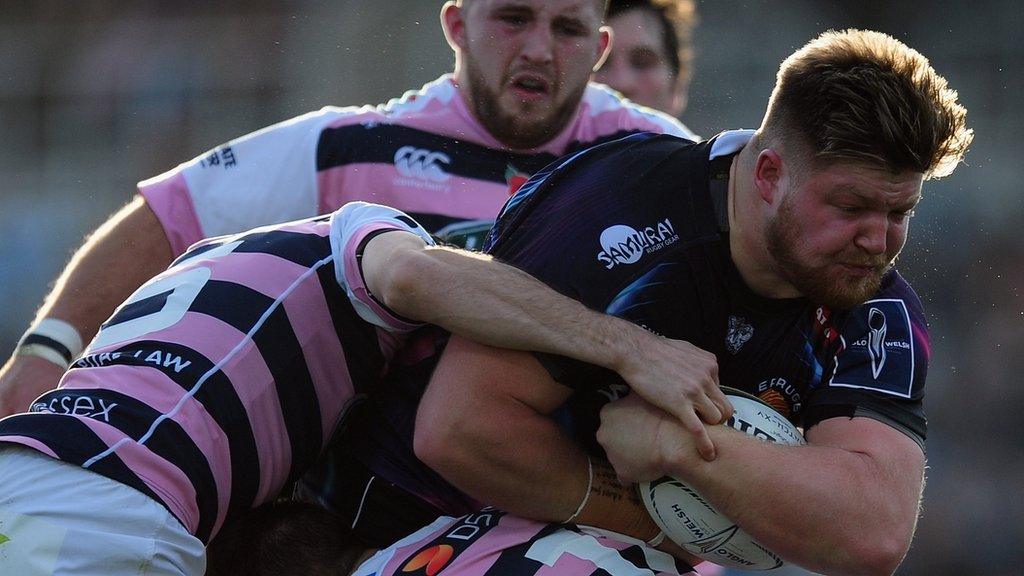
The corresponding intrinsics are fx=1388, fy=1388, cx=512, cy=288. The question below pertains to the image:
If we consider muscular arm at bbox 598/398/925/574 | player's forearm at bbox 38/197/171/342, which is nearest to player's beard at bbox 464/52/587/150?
player's forearm at bbox 38/197/171/342

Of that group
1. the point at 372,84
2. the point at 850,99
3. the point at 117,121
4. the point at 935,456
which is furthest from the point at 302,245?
the point at 117,121

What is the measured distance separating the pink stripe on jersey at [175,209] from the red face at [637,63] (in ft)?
8.67

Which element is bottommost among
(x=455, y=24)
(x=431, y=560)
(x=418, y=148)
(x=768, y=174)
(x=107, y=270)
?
(x=431, y=560)

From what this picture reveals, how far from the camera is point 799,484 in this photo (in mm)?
3307

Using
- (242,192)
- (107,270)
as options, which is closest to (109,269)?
(107,270)

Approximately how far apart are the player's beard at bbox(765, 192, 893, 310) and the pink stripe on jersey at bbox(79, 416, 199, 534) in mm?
1577

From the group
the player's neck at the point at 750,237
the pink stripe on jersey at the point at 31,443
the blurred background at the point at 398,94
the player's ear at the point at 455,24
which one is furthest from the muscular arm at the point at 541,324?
the blurred background at the point at 398,94

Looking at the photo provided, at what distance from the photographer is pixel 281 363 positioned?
3643 mm

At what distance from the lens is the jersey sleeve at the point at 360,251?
3627 mm

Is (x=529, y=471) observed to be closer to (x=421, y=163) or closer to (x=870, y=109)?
(x=870, y=109)

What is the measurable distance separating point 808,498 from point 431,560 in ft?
3.29

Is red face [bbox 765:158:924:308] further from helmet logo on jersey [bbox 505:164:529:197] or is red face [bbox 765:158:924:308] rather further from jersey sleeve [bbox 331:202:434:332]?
helmet logo on jersey [bbox 505:164:529:197]

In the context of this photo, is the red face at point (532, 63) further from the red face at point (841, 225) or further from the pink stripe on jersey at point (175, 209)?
the red face at point (841, 225)

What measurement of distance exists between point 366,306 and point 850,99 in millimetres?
1338
